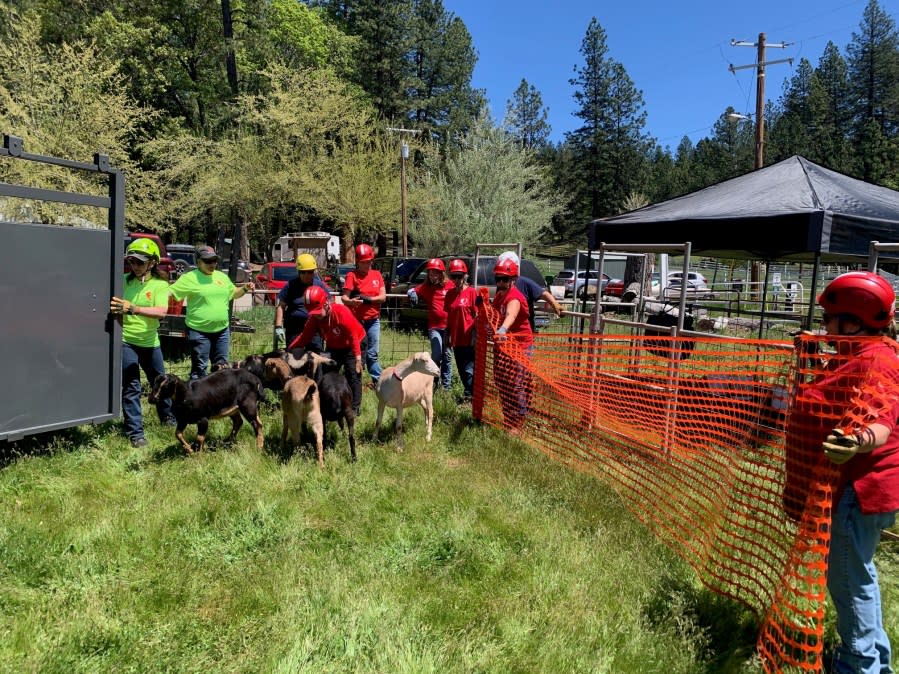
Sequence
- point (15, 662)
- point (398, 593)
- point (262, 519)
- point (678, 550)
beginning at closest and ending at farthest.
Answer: point (15, 662)
point (398, 593)
point (678, 550)
point (262, 519)

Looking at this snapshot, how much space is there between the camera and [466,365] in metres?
7.32

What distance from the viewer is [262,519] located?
13.4 ft

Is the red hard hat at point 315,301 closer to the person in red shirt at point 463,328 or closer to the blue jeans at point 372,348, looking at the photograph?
the blue jeans at point 372,348

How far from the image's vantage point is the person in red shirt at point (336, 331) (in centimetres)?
590

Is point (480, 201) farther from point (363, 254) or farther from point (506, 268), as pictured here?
point (506, 268)

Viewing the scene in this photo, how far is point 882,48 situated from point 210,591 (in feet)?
235

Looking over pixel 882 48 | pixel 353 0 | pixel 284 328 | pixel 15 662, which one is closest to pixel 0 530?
pixel 15 662

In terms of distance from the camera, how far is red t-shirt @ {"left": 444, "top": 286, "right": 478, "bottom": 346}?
23.6 ft

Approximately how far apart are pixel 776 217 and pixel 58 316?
6.20 meters

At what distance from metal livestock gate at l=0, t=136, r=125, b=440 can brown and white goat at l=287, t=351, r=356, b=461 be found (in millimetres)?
1548

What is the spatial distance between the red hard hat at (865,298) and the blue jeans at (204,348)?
18.7 feet

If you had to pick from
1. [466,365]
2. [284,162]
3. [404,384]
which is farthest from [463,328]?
[284,162]

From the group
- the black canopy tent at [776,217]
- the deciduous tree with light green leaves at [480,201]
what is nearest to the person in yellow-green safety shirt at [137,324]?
the black canopy tent at [776,217]

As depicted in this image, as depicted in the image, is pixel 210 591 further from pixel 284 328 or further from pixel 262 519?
pixel 284 328
